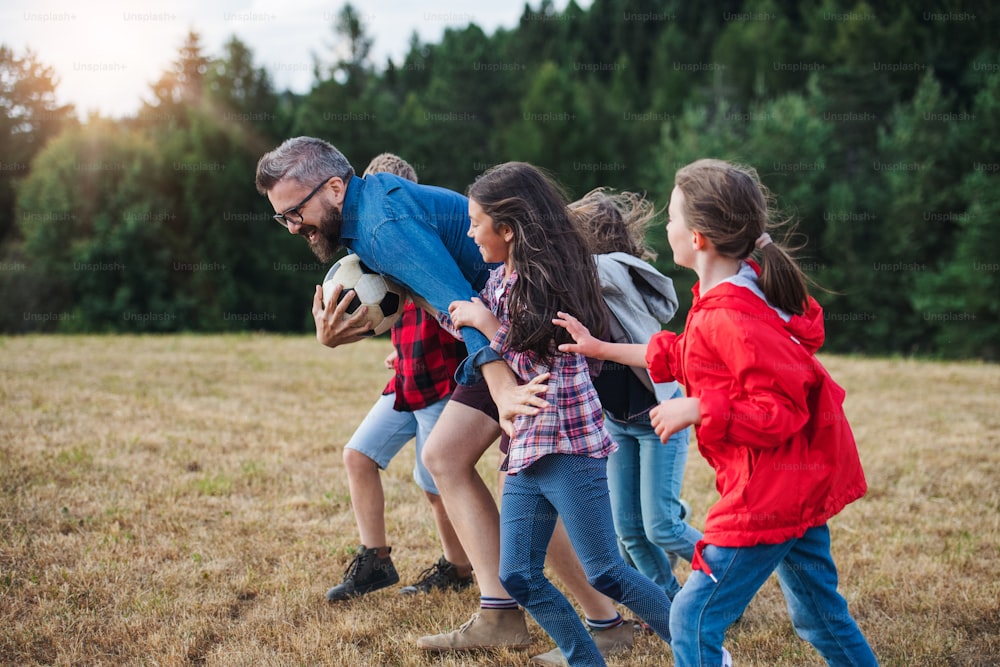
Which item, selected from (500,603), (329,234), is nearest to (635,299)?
(329,234)

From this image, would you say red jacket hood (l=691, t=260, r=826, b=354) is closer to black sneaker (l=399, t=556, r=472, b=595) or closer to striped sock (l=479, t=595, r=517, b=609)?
striped sock (l=479, t=595, r=517, b=609)

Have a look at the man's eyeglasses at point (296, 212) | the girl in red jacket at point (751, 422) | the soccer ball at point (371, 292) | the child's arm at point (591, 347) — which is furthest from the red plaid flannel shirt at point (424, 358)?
the girl in red jacket at point (751, 422)

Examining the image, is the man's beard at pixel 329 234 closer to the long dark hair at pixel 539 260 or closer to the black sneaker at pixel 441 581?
the long dark hair at pixel 539 260

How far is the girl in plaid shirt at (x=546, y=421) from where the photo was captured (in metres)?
2.82

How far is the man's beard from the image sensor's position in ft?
10.5

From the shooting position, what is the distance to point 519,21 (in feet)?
186

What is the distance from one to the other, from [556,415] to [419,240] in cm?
77

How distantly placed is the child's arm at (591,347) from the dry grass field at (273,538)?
1.36 meters

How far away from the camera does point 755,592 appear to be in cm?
252

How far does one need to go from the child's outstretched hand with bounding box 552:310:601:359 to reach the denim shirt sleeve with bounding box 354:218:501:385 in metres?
0.25

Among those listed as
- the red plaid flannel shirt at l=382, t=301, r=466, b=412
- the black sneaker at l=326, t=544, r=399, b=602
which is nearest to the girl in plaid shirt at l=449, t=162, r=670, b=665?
the red plaid flannel shirt at l=382, t=301, r=466, b=412

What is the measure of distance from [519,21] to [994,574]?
56.9m

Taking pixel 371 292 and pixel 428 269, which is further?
pixel 371 292

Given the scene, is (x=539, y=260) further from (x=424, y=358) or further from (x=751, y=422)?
(x=424, y=358)
